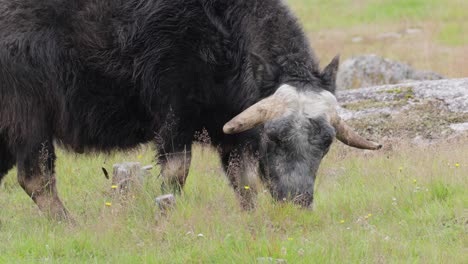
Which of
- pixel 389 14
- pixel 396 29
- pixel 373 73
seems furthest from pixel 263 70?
pixel 389 14

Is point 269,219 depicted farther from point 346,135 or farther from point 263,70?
point 263,70

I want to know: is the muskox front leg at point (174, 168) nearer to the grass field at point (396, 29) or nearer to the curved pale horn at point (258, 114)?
the curved pale horn at point (258, 114)

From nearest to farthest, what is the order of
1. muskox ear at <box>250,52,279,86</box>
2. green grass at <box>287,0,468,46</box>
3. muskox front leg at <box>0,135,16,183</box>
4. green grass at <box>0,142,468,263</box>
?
green grass at <box>0,142,468,263</box> → muskox ear at <box>250,52,279,86</box> → muskox front leg at <box>0,135,16,183</box> → green grass at <box>287,0,468,46</box>

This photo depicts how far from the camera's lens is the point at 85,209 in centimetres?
802

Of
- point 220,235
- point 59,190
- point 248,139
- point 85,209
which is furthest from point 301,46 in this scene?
point 59,190

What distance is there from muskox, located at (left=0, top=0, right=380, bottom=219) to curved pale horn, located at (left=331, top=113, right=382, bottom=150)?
0.01 meters

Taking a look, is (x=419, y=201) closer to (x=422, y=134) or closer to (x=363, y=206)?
(x=363, y=206)

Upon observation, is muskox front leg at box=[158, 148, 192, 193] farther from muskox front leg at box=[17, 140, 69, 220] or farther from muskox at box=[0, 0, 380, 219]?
muskox front leg at box=[17, 140, 69, 220]

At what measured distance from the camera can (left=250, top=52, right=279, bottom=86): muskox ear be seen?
7.05 metres

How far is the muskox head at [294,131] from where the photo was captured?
21.5ft

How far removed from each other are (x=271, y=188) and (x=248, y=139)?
30.6 inches

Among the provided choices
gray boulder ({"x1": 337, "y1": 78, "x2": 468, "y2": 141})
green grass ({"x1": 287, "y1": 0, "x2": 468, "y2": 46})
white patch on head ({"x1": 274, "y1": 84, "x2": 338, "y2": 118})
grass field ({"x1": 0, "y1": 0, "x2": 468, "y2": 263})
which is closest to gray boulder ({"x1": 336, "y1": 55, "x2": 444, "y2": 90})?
gray boulder ({"x1": 337, "y1": 78, "x2": 468, "y2": 141})

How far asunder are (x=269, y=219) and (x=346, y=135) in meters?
1.12

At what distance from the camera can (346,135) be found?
7.12 m
